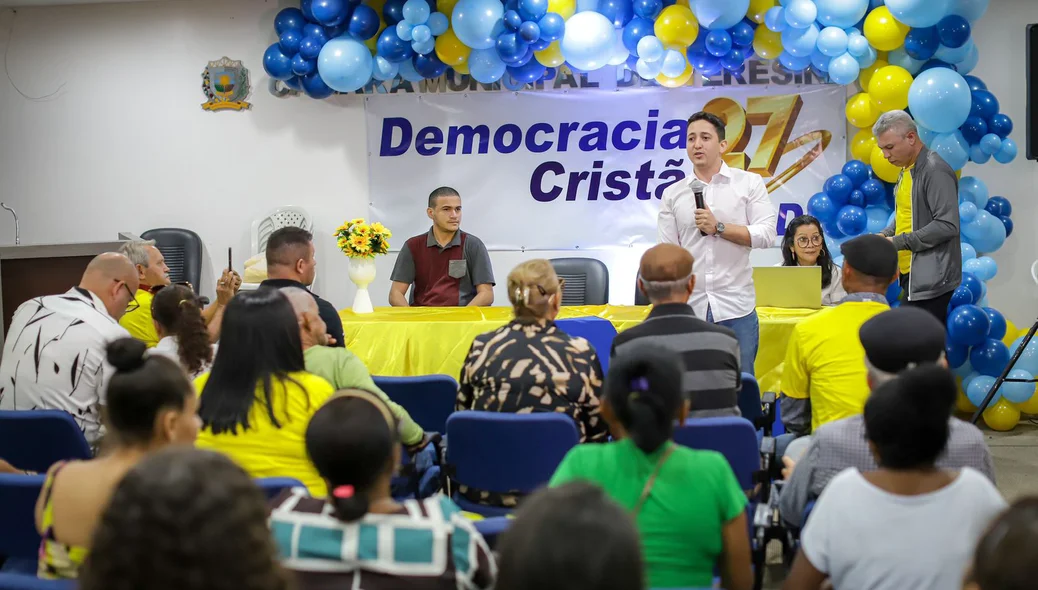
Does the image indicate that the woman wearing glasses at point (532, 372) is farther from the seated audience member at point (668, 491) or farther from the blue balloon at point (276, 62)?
the blue balloon at point (276, 62)

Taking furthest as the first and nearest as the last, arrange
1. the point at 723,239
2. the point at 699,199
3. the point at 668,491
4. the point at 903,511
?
the point at 723,239
the point at 699,199
the point at 668,491
the point at 903,511

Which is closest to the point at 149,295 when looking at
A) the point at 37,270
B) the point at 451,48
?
the point at 37,270

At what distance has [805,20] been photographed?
582 cm

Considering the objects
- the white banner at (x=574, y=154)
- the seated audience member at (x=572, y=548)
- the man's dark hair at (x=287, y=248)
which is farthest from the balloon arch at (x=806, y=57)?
the seated audience member at (x=572, y=548)

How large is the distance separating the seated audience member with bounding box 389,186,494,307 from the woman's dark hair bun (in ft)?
11.3

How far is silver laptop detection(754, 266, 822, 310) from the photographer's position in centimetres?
475

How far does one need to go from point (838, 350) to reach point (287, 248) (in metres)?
2.09

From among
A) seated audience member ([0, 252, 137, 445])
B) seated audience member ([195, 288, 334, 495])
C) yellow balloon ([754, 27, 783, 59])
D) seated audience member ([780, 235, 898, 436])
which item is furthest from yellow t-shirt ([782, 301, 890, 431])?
yellow balloon ([754, 27, 783, 59])

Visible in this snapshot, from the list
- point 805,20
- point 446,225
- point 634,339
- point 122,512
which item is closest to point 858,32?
point 805,20

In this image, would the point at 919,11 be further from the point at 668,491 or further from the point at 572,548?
the point at 572,548

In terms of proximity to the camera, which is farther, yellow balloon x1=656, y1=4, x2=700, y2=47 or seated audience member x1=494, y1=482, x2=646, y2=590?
yellow balloon x1=656, y1=4, x2=700, y2=47

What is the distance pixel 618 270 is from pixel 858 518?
5645 mm

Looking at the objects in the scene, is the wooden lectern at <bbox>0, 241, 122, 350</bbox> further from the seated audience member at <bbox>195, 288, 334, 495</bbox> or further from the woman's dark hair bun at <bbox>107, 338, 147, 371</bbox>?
the woman's dark hair bun at <bbox>107, 338, 147, 371</bbox>

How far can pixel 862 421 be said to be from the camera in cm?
227
